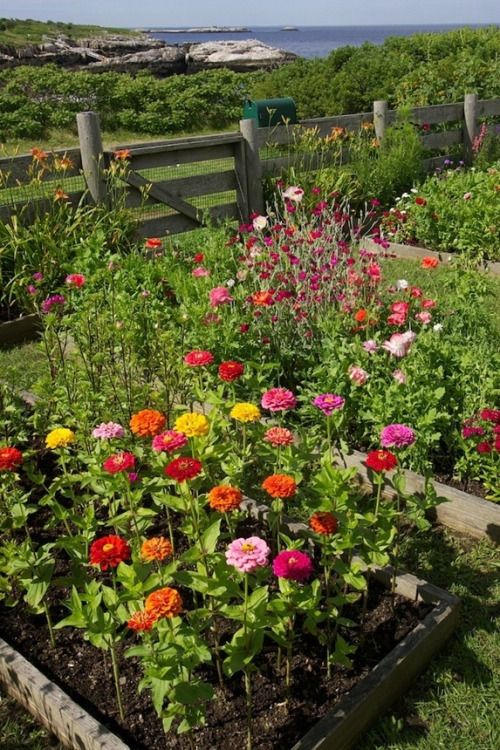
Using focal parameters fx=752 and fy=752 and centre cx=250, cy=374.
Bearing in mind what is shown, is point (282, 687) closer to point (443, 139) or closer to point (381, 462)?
point (381, 462)

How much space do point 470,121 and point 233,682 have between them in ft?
31.4

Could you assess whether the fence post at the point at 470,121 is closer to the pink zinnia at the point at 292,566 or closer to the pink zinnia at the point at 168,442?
the pink zinnia at the point at 168,442

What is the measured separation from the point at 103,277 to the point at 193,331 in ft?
3.99

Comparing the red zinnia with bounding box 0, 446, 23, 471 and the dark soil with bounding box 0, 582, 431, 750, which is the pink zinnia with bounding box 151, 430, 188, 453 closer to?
the red zinnia with bounding box 0, 446, 23, 471

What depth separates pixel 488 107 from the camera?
10672 millimetres

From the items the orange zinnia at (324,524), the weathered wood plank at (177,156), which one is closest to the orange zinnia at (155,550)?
the orange zinnia at (324,524)

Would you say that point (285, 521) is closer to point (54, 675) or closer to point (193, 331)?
point (54, 675)

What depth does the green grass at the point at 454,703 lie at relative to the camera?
2.35 meters

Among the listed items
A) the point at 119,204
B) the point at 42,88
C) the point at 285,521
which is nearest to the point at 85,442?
the point at 285,521

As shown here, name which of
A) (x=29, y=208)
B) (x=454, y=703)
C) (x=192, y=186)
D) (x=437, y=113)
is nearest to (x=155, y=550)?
(x=454, y=703)

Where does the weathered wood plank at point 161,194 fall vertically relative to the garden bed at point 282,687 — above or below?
above

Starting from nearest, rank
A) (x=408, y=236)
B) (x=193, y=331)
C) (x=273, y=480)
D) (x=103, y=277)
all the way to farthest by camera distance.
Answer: (x=273, y=480) < (x=193, y=331) < (x=103, y=277) < (x=408, y=236)

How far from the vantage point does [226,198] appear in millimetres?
10977

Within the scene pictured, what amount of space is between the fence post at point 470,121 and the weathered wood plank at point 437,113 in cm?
11
